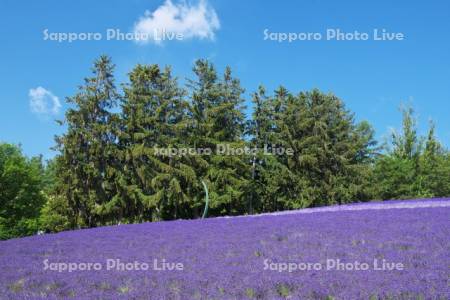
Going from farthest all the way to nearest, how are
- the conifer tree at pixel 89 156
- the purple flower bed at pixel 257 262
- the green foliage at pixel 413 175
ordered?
the green foliage at pixel 413 175
the conifer tree at pixel 89 156
the purple flower bed at pixel 257 262

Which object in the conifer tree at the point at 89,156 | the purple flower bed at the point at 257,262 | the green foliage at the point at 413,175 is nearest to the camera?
the purple flower bed at the point at 257,262

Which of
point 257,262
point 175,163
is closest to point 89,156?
point 175,163

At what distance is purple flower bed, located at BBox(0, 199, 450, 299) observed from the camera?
786 centimetres

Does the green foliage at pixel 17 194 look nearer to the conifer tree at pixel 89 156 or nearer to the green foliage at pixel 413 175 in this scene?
the conifer tree at pixel 89 156

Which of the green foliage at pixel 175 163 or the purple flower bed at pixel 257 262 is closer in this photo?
the purple flower bed at pixel 257 262

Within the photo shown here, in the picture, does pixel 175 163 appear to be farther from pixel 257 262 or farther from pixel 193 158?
pixel 257 262

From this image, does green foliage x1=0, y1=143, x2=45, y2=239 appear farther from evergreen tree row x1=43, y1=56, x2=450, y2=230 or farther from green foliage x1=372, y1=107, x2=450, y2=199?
green foliage x1=372, y1=107, x2=450, y2=199

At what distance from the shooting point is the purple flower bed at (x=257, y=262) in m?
7.86

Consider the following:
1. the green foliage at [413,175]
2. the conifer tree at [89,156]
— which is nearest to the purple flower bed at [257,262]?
the conifer tree at [89,156]

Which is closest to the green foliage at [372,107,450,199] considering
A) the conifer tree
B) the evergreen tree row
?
the evergreen tree row

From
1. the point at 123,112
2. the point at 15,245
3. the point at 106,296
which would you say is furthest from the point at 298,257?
the point at 123,112

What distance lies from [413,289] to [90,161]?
3442 centimetres

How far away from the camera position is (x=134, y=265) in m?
10.9

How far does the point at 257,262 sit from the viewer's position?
10266 millimetres
